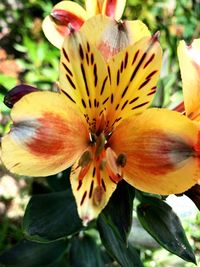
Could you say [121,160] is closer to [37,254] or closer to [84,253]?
[84,253]

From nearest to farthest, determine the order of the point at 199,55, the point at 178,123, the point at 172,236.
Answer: the point at 178,123 < the point at 199,55 < the point at 172,236

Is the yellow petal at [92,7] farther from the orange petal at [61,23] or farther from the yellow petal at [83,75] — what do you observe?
the yellow petal at [83,75]

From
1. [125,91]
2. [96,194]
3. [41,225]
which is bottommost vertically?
[41,225]

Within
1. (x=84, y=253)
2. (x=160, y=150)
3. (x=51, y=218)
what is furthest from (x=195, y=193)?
(x=84, y=253)

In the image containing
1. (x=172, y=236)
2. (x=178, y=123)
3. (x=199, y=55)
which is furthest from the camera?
(x=172, y=236)

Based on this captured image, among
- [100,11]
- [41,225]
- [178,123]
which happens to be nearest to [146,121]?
[178,123]

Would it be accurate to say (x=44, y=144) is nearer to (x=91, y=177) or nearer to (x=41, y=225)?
(x=91, y=177)
